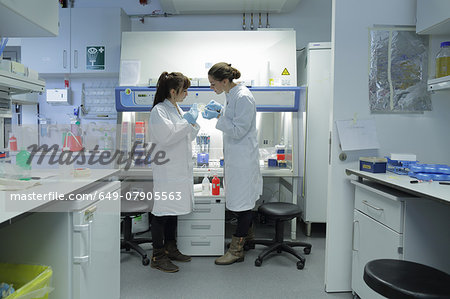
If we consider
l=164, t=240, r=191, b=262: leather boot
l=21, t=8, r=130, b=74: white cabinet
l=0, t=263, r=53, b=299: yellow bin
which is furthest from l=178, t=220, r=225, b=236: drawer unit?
l=21, t=8, r=130, b=74: white cabinet

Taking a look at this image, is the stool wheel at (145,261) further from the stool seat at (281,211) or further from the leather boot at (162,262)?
the stool seat at (281,211)

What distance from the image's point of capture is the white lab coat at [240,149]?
93.3 inches

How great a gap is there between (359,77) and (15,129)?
3.81 meters

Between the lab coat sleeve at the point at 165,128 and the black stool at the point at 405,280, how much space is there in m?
1.51

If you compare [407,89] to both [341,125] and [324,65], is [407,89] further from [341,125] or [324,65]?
[324,65]

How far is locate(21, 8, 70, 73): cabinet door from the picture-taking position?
3.42m

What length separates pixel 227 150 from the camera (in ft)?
8.09

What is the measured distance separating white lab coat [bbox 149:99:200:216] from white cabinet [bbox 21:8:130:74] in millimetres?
1581

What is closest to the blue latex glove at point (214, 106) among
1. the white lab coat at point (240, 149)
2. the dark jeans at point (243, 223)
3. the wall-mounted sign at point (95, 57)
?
the white lab coat at point (240, 149)

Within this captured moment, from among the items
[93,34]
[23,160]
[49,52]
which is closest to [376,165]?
[23,160]

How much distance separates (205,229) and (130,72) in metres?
1.87

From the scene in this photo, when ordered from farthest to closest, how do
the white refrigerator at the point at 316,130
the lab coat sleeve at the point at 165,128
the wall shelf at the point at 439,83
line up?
the white refrigerator at the point at 316,130 < the lab coat sleeve at the point at 165,128 < the wall shelf at the point at 439,83

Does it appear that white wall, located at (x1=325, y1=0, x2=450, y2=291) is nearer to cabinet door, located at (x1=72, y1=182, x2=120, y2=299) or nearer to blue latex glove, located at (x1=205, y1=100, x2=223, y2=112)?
blue latex glove, located at (x1=205, y1=100, x2=223, y2=112)

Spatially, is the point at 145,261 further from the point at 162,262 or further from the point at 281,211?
the point at 281,211
